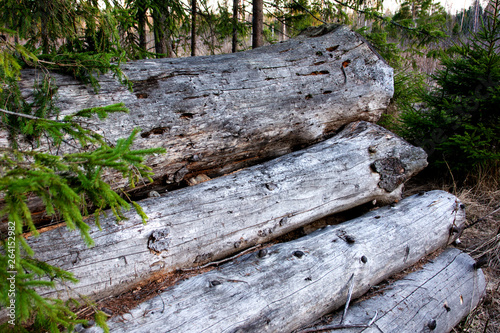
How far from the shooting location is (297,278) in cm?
262

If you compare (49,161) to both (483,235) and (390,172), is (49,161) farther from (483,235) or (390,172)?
(483,235)

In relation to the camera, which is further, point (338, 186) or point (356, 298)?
point (338, 186)

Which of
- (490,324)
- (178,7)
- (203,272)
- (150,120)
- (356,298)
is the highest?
(178,7)

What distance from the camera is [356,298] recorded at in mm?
2932

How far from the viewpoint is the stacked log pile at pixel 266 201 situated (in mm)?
2430

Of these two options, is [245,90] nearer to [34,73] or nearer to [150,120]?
[150,120]

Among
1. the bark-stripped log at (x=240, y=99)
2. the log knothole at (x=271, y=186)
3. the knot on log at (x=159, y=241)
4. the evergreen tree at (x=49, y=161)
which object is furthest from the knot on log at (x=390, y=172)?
the evergreen tree at (x=49, y=161)

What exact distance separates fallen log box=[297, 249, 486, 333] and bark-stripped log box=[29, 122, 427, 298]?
0.95 meters

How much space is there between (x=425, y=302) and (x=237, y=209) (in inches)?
73.8

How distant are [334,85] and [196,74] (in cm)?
185

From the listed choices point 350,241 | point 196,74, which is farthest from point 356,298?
point 196,74

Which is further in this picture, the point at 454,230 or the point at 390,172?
the point at 390,172

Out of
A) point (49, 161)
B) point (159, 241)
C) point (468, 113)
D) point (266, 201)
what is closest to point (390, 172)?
point (266, 201)

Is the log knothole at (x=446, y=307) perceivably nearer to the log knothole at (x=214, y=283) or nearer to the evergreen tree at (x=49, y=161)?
the log knothole at (x=214, y=283)
